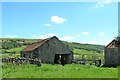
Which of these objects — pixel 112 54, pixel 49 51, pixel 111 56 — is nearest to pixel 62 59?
pixel 49 51

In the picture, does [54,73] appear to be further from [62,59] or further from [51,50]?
[62,59]

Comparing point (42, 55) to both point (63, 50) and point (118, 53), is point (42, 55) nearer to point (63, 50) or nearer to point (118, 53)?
point (63, 50)

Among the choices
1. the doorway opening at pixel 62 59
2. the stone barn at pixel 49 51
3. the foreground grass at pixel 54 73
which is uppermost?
the stone barn at pixel 49 51

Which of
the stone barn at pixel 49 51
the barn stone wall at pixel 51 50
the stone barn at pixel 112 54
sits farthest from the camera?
the barn stone wall at pixel 51 50

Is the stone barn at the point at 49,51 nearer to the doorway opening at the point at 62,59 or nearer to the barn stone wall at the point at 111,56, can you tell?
the doorway opening at the point at 62,59

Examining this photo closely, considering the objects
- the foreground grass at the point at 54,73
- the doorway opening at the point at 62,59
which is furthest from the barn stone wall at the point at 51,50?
the foreground grass at the point at 54,73

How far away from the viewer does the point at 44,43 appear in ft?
184

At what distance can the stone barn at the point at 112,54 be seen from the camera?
50.1m

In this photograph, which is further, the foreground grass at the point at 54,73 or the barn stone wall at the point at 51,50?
the barn stone wall at the point at 51,50

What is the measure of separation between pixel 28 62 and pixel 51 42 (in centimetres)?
1555

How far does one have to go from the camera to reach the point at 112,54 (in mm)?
50656

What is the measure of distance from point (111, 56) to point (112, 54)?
38cm

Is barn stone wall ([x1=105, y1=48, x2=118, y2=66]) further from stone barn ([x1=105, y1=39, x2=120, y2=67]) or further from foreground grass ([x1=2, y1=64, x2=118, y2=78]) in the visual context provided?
foreground grass ([x1=2, y1=64, x2=118, y2=78])

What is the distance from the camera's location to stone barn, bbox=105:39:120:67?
50094mm
